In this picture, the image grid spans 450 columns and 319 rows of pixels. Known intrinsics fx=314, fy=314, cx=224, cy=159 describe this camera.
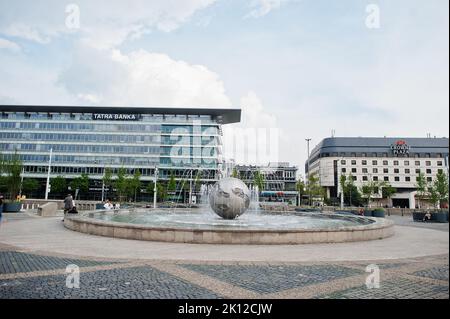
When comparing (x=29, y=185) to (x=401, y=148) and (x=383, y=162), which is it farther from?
(x=401, y=148)

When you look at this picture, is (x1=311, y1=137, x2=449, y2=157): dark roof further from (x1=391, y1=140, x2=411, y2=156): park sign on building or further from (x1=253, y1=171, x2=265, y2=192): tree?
(x1=253, y1=171, x2=265, y2=192): tree

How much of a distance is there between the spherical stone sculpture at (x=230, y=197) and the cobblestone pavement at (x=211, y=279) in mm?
8009

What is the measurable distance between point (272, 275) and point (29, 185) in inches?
3208

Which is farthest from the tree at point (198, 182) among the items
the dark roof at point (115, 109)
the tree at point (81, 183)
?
the tree at point (81, 183)

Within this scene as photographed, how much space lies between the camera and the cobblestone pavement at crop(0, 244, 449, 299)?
5.39m

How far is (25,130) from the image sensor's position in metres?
82.5

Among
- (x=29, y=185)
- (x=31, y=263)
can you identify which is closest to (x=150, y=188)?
(x=29, y=185)

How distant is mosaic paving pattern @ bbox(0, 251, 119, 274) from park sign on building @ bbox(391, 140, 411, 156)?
10993cm

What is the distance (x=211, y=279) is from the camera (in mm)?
6402

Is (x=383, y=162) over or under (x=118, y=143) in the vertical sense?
under

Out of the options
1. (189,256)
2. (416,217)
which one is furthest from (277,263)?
(416,217)

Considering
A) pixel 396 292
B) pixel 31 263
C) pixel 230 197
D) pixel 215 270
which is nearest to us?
pixel 396 292

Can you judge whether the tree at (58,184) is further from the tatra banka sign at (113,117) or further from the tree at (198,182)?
the tree at (198,182)
